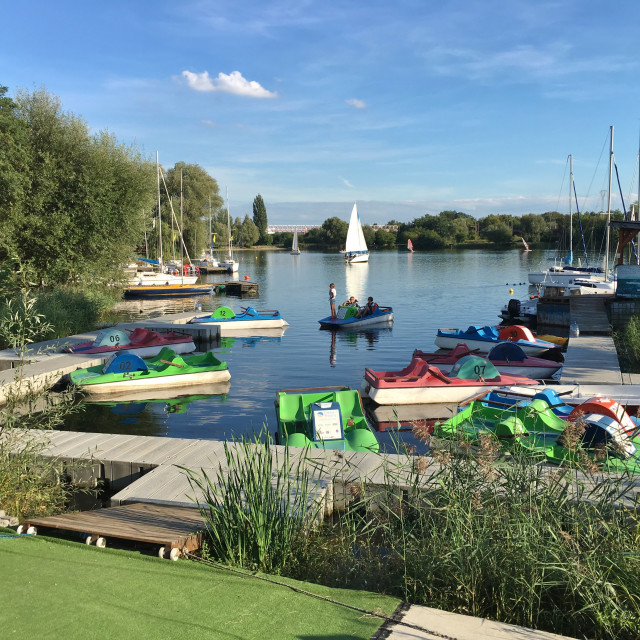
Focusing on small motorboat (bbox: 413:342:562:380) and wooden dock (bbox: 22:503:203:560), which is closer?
wooden dock (bbox: 22:503:203:560)

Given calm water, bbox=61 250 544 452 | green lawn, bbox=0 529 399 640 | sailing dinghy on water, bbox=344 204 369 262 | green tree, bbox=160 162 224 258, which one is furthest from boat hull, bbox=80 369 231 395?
sailing dinghy on water, bbox=344 204 369 262

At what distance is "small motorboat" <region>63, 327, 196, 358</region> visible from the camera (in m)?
17.5

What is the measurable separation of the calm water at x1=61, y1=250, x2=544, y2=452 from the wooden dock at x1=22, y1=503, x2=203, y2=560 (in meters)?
1.15

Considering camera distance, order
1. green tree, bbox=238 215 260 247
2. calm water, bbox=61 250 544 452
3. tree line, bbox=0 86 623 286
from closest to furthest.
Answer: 1. calm water, bbox=61 250 544 452
2. tree line, bbox=0 86 623 286
3. green tree, bbox=238 215 260 247

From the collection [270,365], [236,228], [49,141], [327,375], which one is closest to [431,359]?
[327,375]

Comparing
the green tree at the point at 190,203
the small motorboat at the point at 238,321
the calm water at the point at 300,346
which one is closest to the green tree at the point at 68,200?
the small motorboat at the point at 238,321

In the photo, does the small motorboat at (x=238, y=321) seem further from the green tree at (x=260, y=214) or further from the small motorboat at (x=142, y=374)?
the green tree at (x=260, y=214)

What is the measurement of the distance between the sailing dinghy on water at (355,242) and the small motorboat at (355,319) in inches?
2013

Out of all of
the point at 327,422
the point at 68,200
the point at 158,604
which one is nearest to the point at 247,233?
the point at 68,200

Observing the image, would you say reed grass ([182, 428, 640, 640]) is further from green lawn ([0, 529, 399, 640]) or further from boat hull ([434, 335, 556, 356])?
boat hull ([434, 335, 556, 356])

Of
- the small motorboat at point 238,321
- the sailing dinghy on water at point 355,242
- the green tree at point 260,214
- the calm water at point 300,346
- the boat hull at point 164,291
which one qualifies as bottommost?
the calm water at point 300,346

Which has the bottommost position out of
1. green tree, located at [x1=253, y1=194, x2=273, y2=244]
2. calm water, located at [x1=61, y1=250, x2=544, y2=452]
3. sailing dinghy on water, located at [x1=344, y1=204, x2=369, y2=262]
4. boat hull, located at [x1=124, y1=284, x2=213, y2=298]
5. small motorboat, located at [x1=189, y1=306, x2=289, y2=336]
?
calm water, located at [x1=61, y1=250, x2=544, y2=452]

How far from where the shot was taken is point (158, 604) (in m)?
4.13

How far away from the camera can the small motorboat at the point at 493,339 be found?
1847 cm
